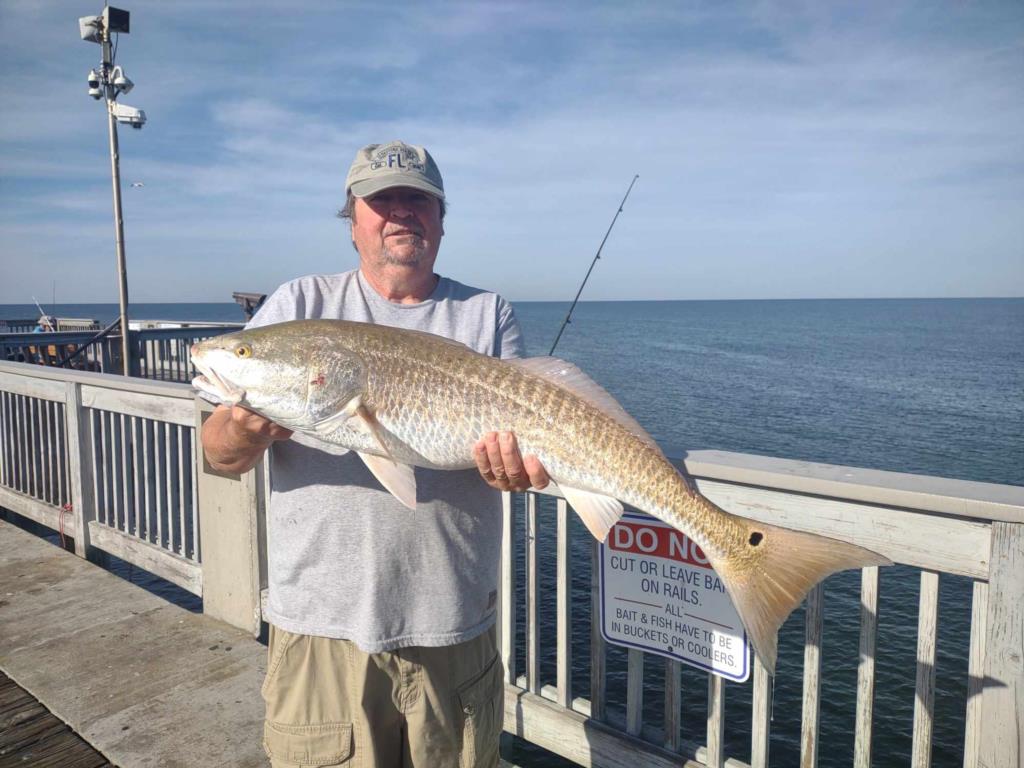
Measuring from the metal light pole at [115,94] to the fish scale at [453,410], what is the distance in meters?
10.8

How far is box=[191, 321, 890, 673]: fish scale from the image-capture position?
259cm

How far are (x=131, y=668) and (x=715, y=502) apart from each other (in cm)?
368

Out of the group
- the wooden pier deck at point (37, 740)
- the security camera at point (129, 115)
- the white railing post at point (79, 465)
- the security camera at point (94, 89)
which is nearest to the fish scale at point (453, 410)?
the wooden pier deck at point (37, 740)

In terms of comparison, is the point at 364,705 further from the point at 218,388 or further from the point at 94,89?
the point at 94,89

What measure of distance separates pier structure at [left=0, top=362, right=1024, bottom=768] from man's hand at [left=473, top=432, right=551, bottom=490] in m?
0.71

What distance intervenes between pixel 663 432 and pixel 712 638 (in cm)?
2257

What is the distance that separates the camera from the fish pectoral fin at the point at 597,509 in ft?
8.80

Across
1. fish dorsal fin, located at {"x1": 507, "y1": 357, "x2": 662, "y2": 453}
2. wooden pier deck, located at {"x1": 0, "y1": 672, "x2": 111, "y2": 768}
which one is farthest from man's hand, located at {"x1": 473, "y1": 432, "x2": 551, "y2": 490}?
wooden pier deck, located at {"x1": 0, "y1": 672, "x2": 111, "y2": 768}

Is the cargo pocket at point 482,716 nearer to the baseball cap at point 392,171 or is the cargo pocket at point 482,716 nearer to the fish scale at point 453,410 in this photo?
the fish scale at point 453,410

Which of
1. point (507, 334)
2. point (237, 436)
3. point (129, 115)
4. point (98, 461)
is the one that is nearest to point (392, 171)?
point (507, 334)

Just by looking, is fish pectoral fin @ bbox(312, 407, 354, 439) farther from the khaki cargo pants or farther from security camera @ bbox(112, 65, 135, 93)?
security camera @ bbox(112, 65, 135, 93)

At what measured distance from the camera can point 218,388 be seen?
2740 mm

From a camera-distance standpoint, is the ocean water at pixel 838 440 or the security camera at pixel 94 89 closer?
the ocean water at pixel 838 440

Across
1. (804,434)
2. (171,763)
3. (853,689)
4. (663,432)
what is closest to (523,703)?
(171,763)
